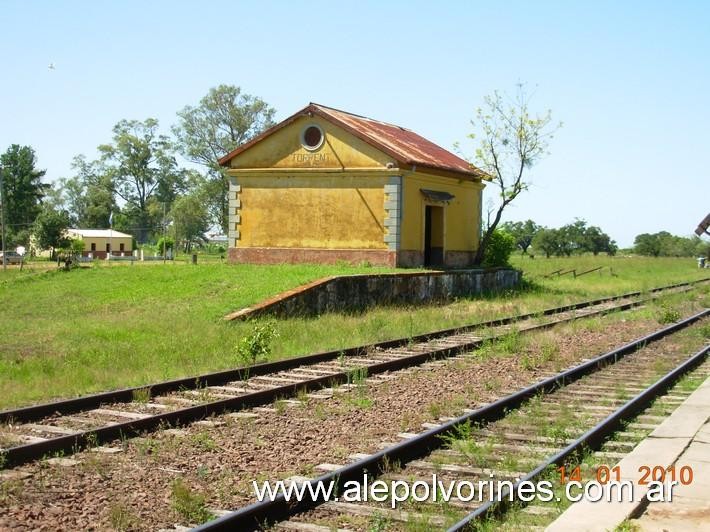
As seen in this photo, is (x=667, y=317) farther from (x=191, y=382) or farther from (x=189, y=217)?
(x=189, y=217)

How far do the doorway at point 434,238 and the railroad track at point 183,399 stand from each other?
13162 mm

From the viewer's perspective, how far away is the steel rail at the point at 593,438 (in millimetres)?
5398

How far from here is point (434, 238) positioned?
1117 inches

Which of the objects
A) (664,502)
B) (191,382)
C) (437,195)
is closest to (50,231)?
(437,195)

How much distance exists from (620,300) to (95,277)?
16443 mm

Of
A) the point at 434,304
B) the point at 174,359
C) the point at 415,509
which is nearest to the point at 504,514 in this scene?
the point at 415,509

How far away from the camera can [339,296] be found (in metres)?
19.4

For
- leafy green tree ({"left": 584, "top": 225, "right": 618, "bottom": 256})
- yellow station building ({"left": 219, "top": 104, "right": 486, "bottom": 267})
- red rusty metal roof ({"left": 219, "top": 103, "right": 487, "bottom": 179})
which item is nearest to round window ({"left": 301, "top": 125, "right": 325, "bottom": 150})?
yellow station building ({"left": 219, "top": 104, "right": 486, "bottom": 267})

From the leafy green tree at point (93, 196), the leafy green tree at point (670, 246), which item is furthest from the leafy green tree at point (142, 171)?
the leafy green tree at point (670, 246)

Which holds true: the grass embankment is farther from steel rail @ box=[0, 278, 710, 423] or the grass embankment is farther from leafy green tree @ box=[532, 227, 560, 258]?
leafy green tree @ box=[532, 227, 560, 258]

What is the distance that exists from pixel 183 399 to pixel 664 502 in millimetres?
5662

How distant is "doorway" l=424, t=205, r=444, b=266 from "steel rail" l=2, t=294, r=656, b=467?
49.7 ft

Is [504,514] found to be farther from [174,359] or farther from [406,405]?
[174,359]
